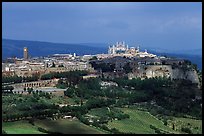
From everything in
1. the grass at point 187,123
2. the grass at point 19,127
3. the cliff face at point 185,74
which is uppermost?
the cliff face at point 185,74

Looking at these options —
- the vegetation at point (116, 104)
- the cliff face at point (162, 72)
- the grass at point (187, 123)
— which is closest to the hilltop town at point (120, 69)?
the cliff face at point (162, 72)

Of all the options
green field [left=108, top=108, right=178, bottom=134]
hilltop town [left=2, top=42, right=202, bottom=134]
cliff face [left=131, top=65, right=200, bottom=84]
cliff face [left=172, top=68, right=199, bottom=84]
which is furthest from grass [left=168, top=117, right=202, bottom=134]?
cliff face [left=131, top=65, right=200, bottom=84]

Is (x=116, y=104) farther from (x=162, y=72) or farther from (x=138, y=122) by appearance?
(x=162, y=72)

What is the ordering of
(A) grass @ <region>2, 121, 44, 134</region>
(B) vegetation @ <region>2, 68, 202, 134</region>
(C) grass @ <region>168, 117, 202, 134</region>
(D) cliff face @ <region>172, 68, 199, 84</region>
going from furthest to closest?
(D) cliff face @ <region>172, 68, 199, 84</region>, (C) grass @ <region>168, 117, 202, 134</region>, (B) vegetation @ <region>2, 68, 202, 134</region>, (A) grass @ <region>2, 121, 44, 134</region>

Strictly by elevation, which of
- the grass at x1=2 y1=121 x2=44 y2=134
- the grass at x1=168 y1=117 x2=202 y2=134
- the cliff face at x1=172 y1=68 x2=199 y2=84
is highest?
the cliff face at x1=172 y1=68 x2=199 y2=84

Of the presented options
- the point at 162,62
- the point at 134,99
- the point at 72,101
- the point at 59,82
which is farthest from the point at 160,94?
the point at 162,62

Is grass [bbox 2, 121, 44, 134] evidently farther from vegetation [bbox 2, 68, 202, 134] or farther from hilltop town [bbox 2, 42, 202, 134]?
vegetation [bbox 2, 68, 202, 134]

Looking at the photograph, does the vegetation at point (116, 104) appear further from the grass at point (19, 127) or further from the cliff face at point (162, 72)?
the cliff face at point (162, 72)
